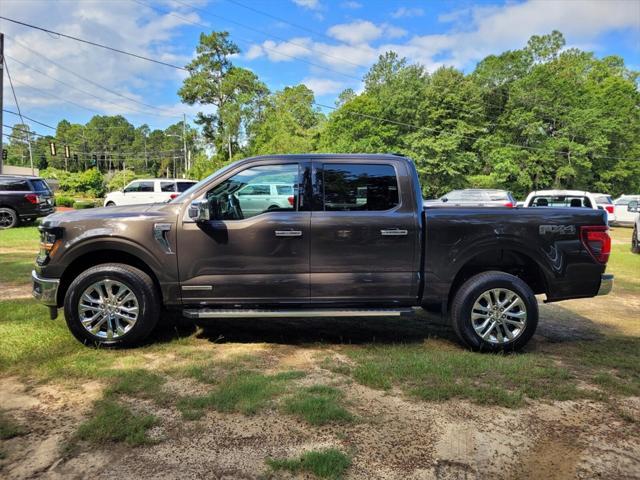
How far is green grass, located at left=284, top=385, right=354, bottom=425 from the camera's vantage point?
3.13 meters

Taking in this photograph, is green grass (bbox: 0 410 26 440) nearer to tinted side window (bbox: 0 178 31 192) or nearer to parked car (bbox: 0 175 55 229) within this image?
parked car (bbox: 0 175 55 229)

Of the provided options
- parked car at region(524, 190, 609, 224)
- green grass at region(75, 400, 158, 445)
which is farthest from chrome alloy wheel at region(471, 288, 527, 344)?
parked car at region(524, 190, 609, 224)

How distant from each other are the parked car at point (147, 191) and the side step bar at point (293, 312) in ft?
55.1

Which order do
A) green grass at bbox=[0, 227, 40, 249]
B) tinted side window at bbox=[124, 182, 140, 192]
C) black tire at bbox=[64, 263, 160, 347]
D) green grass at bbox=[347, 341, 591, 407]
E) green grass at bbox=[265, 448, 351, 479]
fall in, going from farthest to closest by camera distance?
tinted side window at bbox=[124, 182, 140, 192] < green grass at bbox=[0, 227, 40, 249] < black tire at bbox=[64, 263, 160, 347] < green grass at bbox=[347, 341, 591, 407] < green grass at bbox=[265, 448, 351, 479]

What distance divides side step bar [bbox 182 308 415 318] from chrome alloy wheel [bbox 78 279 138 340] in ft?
1.78

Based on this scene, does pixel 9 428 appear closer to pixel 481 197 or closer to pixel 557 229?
pixel 557 229

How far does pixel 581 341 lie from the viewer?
503 cm

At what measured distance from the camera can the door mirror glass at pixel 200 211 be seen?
4242mm

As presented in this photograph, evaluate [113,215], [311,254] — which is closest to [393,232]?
[311,254]

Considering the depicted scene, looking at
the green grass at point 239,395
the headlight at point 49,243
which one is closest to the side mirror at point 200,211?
the headlight at point 49,243

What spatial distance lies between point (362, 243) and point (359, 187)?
583 millimetres

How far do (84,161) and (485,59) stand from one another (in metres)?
93.1

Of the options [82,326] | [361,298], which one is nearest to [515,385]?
[361,298]

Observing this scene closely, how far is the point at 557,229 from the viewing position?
455 cm
